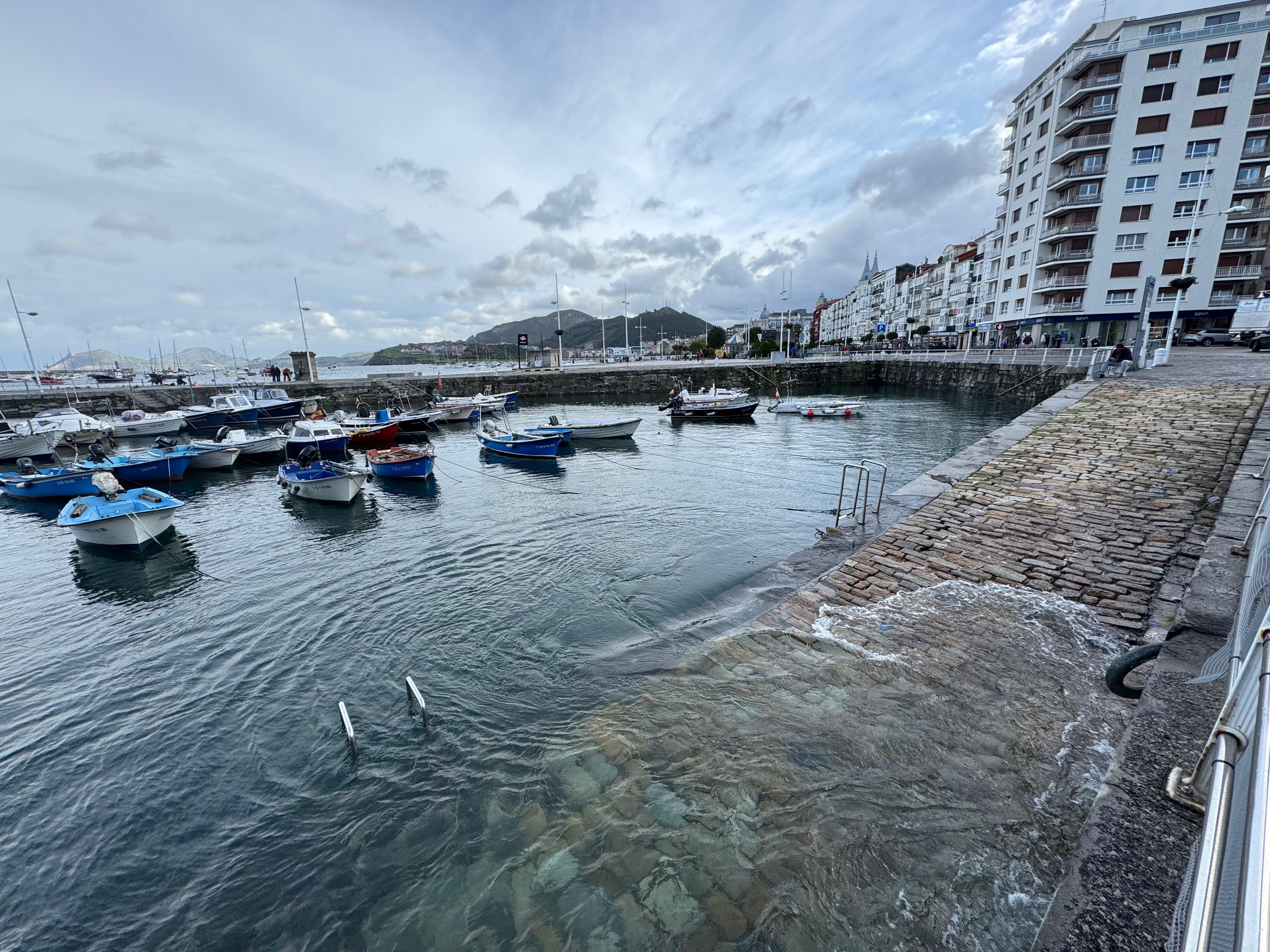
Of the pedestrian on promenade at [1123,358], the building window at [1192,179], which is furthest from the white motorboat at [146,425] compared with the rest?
the building window at [1192,179]

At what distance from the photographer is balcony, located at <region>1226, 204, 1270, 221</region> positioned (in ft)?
143

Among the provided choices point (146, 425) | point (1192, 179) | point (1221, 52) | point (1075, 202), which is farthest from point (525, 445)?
point (1221, 52)

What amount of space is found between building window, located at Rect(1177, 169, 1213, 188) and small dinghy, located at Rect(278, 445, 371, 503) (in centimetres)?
6659

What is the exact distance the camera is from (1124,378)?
2208cm

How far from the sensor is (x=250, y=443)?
2686 cm

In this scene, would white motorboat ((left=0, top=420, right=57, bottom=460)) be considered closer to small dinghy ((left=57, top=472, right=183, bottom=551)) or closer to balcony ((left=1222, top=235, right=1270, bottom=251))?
small dinghy ((left=57, top=472, right=183, bottom=551))

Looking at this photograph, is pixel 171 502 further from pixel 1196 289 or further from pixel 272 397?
pixel 1196 289

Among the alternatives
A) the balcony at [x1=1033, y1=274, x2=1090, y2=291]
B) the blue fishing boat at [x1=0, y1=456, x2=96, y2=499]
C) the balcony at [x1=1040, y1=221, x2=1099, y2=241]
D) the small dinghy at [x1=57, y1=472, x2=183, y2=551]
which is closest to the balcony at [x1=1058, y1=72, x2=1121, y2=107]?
the balcony at [x1=1040, y1=221, x2=1099, y2=241]

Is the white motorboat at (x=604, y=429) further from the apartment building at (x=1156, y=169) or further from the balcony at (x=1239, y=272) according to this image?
the balcony at (x=1239, y=272)

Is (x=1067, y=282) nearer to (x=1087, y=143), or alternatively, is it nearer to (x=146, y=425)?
(x=1087, y=143)

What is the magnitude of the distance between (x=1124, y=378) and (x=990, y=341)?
154 ft

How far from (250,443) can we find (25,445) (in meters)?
13.3

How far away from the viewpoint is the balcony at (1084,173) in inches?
1859

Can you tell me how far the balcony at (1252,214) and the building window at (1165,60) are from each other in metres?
13.2
